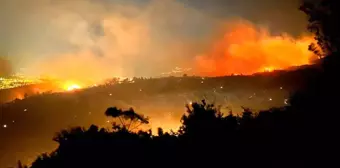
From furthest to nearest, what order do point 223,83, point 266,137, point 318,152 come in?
point 223,83 → point 266,137 → point 318,152

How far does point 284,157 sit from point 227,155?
6.46ft

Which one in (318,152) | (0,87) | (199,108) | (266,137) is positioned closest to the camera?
(318,152)

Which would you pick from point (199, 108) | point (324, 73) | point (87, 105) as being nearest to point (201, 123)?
point (199, 108)

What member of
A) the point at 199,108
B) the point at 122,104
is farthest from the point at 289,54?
the point at 199,108

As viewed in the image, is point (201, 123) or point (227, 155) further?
point (201, 123)

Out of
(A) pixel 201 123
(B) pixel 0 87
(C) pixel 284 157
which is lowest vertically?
(C) pixel 284 157

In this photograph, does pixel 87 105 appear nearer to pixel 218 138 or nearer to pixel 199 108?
pixel 199 108

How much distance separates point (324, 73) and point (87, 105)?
25.9 metres

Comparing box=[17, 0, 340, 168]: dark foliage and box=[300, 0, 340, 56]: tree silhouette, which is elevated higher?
box=[300, 0, 340, 56]: tree silhouette

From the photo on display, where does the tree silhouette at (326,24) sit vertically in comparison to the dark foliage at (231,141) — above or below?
above

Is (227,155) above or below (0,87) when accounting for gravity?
below

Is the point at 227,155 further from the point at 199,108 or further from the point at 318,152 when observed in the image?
the point at 199,108

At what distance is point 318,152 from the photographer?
1366 centimetres

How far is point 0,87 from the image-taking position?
5519cm
